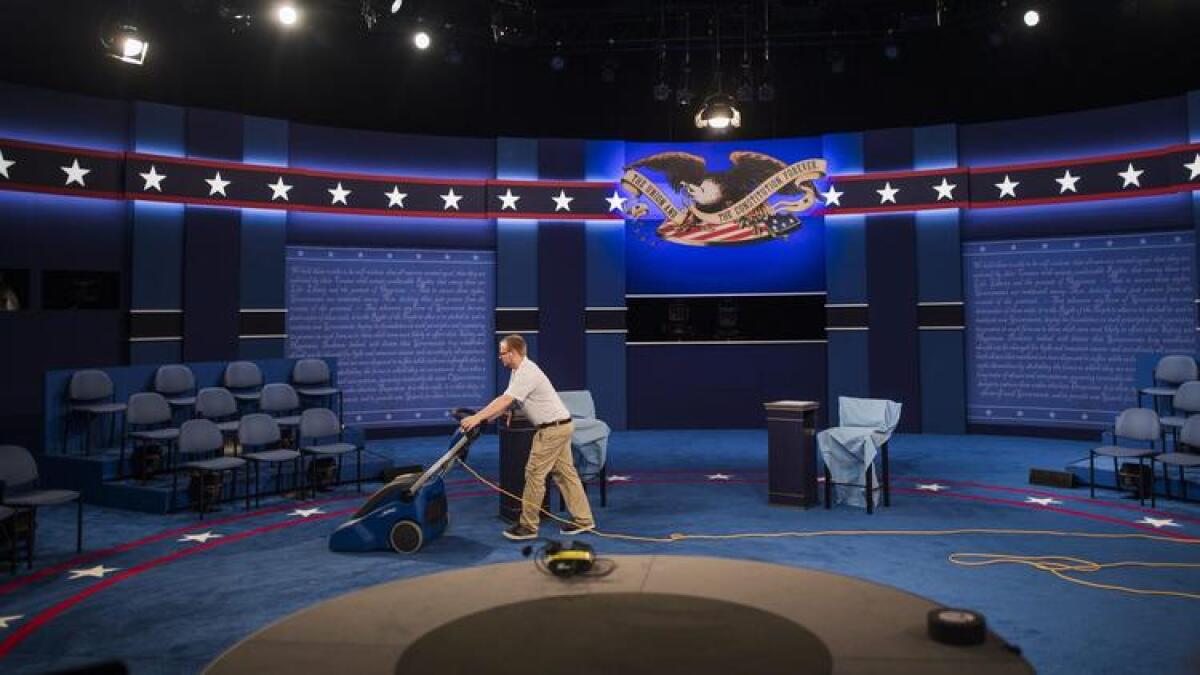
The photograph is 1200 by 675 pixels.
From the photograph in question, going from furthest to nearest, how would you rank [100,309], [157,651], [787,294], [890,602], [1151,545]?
[787,294]
[100,309]
[1151,545]
[157,651]
[890,602]

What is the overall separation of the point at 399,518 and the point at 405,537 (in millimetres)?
152

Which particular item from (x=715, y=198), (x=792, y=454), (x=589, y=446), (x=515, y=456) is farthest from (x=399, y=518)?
(x=715, y=198)

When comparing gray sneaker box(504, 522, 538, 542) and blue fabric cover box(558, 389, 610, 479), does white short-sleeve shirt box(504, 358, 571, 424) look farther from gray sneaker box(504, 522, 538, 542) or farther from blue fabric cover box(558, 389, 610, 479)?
blue fabric cover box(558, 389, 610, 479)

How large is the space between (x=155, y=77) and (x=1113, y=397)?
14.0 metres

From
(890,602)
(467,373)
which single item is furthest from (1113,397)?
(890,602)

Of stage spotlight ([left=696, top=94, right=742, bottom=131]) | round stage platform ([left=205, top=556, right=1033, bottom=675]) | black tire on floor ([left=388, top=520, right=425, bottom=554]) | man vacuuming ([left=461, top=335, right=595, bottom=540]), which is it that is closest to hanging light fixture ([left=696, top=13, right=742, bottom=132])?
stage spotlight ([left=696, top=94, right=742, bottom=131])

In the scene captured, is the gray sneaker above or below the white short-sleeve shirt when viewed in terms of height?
below

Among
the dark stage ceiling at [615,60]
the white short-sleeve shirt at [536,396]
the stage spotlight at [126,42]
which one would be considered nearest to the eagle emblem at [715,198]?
the dark stage ceiling at [615,60]

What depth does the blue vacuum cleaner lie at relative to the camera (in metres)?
6.15

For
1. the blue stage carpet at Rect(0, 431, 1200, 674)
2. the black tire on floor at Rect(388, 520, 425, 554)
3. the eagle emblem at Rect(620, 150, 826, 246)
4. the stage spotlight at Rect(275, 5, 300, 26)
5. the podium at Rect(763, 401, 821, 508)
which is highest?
the stage spotlight at Rect(275, 5, 300, 26)

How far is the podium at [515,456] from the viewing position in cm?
718

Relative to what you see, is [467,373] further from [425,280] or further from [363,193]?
[363,193]

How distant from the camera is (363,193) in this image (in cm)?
1224

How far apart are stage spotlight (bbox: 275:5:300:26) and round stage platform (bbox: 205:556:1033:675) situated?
817 centimetres
